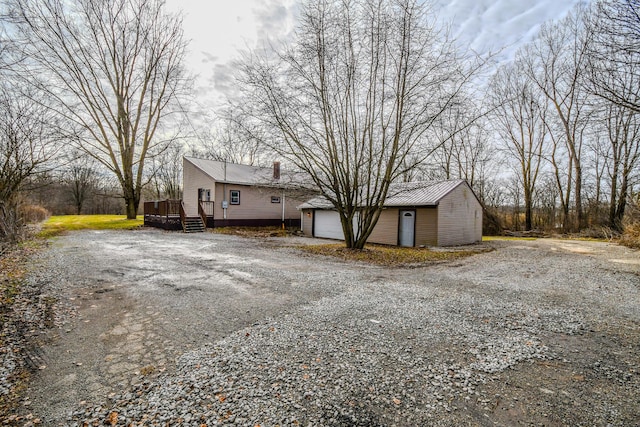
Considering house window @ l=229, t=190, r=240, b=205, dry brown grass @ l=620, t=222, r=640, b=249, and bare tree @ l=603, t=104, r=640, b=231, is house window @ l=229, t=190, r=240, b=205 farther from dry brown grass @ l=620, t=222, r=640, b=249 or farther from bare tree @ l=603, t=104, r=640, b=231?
bare tree @ l=603, t=104, r=640, b=231

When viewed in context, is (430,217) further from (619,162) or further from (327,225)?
(619,162)

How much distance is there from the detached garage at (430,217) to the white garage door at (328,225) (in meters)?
0.08

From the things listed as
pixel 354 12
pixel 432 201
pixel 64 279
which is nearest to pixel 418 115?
pixel 354 12

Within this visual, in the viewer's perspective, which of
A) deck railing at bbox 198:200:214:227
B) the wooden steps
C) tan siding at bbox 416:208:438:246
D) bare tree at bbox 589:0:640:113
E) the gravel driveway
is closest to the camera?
the gravel driveway

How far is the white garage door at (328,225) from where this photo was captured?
57.1ft

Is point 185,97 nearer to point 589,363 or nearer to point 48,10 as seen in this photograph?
point 48,10

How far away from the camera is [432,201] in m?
13.6

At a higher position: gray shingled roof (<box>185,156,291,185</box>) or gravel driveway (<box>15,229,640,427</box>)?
gray shingled roof (<box>185,156,291,185</box>)

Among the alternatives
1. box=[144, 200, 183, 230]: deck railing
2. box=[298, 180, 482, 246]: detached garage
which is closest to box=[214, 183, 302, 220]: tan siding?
box=[144, 200, 183, 230]: deck railing

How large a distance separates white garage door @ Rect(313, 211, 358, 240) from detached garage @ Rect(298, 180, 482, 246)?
83mm

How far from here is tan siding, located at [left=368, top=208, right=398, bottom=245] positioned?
1507cm

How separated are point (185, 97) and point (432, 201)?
19.0m

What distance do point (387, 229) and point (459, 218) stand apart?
151 inches

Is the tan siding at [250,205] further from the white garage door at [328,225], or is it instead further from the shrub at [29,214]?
the shrub at [29,214]
